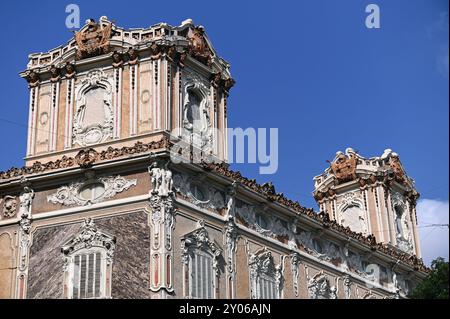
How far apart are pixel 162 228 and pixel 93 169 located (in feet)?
16.4

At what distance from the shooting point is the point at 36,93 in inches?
2084

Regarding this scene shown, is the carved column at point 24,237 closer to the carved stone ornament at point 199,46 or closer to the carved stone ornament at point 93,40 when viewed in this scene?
the carved stone ornament at point 93,40

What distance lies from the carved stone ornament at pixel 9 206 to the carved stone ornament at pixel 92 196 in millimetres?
2225

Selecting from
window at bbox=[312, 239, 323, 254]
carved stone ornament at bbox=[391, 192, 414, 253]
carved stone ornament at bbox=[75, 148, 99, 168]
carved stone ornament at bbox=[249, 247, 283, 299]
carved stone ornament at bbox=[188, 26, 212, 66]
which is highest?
carved stone ornament at bbox=[188, 26, 212, 66]

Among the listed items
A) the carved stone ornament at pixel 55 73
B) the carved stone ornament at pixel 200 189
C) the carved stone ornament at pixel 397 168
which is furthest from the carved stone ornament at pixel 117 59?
the carved stone ornament at pixel 397 168

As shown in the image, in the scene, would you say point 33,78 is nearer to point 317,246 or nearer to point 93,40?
point 93,40

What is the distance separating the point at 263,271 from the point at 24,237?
488 inches

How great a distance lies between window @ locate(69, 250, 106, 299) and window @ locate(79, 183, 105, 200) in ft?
9.33

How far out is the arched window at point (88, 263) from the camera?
45.3 meters

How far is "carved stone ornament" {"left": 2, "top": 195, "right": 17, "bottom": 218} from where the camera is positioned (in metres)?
49.6

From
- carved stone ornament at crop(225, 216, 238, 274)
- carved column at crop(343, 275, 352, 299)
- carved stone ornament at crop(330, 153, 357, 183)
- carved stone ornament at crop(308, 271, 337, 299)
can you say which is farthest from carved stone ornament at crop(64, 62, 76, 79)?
carved stone ornament at crop(330, 153, 357, 183)

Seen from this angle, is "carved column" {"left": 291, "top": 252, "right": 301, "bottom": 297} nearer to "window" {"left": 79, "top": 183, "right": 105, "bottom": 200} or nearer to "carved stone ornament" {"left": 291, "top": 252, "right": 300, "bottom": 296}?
"carved stone ornament" {"left": 291, "top": 252, "right": 300, "bottom": 296}

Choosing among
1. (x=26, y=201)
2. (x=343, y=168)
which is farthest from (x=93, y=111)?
(x=343, y=168)
